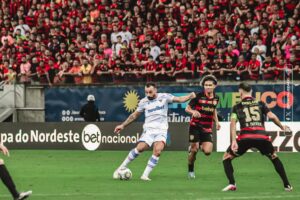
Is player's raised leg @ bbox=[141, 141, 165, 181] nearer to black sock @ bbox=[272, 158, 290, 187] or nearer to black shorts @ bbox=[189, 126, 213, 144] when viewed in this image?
black shorts @ bbox=[189, 126, 213, 144]

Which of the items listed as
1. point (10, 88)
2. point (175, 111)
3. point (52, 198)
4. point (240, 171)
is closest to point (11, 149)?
point (10, 88)

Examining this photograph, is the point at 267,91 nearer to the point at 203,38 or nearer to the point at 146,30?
the point at 203,38

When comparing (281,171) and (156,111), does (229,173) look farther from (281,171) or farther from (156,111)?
(156,111)

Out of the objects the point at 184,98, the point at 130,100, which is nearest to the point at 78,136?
the point at 130,100

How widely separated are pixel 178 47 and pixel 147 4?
430 centimetres

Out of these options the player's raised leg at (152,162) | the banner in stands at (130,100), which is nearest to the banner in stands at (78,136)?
the banner in stands at (130,100)

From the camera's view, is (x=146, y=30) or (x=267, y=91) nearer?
(x=267, y=91)

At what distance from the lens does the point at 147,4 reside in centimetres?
3741

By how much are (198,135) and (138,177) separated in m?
1.66

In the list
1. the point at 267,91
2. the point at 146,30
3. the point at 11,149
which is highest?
the point at 146,30

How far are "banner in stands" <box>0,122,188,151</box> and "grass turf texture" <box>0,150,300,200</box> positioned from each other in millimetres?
1522

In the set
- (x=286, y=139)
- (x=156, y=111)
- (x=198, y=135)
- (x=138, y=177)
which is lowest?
(x=286, y=139)

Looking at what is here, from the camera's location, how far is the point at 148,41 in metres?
34.6

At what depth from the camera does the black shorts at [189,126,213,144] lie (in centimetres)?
2064
